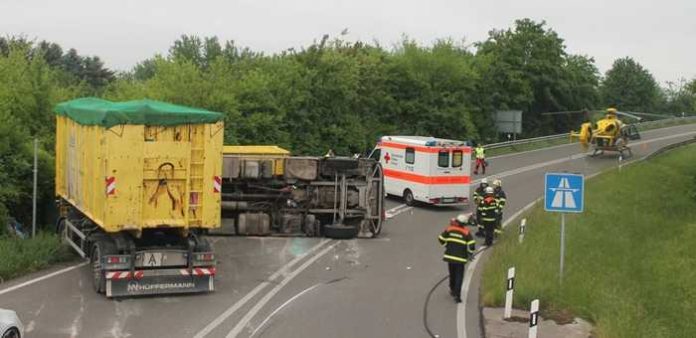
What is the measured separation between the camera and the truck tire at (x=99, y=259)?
1398cm

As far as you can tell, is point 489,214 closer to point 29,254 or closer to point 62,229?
point 62,229

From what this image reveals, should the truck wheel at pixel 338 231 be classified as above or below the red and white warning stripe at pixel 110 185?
below

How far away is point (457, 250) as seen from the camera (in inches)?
564

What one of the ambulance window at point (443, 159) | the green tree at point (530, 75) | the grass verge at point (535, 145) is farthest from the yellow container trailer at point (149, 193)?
the green tree at point (530, 75)

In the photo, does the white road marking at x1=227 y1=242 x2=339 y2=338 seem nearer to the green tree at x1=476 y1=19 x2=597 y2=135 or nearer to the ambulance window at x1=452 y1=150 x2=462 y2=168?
the ambulance window at x1=452 y1=150 x2=462 y2=168

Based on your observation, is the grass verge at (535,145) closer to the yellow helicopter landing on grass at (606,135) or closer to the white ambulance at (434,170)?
the yellow helicopter landing on grass at (606,135)

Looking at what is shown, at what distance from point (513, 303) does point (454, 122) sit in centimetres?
3817

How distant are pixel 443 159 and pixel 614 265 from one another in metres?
9.88

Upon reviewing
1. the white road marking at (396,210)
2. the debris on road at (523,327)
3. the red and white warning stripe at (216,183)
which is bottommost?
the white road marking at (396,210)

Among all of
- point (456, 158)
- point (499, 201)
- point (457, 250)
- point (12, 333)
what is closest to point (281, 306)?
point (457, 250)

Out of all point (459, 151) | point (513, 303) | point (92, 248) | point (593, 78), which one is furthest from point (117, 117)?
point (593, 78)

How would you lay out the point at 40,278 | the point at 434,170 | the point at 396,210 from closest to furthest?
the point at 40,278, the point at 434,170, the point at 396,210

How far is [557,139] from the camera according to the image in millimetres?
58156

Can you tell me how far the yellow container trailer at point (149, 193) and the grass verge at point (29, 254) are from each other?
1.43 metres
